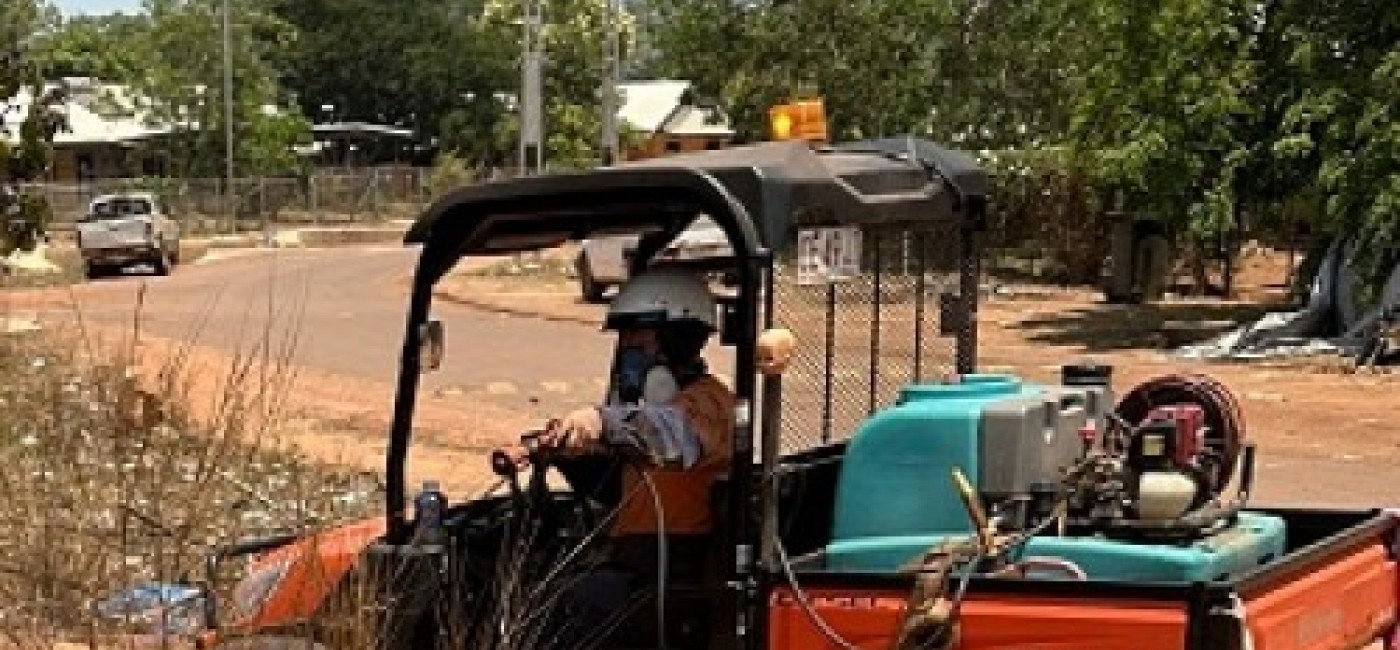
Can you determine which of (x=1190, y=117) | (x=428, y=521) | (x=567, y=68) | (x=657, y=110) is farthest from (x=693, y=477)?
(x=657, y=110)

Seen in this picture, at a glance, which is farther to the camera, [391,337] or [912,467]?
[391,337]

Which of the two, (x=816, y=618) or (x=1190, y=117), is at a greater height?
(x=1190, y=117)

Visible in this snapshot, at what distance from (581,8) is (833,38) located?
42.1m

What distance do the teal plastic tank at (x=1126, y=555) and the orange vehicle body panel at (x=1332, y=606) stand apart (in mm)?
149

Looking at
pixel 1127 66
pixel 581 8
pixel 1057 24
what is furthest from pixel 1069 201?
pixel 581 8

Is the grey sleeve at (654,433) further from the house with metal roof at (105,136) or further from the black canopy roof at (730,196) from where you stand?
the house with metal roof at (105,136)

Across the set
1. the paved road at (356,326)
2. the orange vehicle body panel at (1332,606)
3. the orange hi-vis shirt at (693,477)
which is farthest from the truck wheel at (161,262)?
the orange vehicle body panel at (1332,606)

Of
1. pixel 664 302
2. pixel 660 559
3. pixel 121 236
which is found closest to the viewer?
pixel 660 559

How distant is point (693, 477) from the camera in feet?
18.2

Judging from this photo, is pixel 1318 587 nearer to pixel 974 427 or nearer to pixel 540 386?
pixel 974 427

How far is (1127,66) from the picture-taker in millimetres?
27562

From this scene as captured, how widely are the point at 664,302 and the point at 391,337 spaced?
23235 mm

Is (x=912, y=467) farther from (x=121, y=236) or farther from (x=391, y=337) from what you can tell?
(x=121, y=236)

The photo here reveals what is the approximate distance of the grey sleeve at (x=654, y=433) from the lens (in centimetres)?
545
